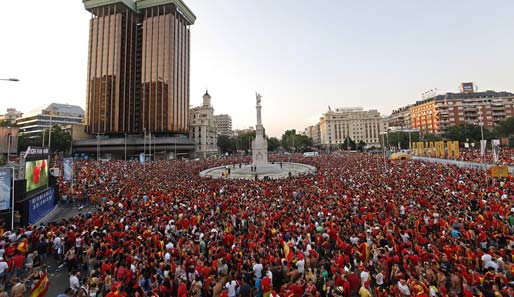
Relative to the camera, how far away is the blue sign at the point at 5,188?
45.9ft

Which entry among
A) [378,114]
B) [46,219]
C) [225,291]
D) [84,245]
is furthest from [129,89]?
[378,114]

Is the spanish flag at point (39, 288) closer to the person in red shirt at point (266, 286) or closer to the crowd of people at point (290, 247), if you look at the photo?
the crowd of people at point (290, 247)

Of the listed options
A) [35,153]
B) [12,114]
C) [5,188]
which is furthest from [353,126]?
[12,114]

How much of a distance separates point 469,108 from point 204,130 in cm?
10772

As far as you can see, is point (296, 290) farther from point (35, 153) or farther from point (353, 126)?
point (353, 126)

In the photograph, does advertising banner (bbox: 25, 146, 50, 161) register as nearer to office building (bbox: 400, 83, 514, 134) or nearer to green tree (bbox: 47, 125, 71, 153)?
green tree (bbox: 47, 125, 71, 153)

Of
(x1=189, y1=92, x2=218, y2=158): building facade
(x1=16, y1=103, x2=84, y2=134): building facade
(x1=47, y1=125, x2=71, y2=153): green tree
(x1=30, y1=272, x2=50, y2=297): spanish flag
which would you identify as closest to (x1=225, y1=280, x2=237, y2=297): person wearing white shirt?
(x1=30, y1=272, x2=50, y2=297): spanish flag

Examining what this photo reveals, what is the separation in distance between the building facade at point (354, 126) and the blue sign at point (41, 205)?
487 ft

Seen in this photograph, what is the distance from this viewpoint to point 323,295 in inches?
307

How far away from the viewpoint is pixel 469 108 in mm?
104688

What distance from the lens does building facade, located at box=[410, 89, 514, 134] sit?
103 m

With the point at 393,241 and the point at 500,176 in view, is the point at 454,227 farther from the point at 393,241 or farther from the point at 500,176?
the point at 500,176

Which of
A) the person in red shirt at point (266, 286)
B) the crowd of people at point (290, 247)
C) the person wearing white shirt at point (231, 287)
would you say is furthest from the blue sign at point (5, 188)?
the person in red shirt at point (266, 286)

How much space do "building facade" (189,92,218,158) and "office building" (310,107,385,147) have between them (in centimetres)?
8125
